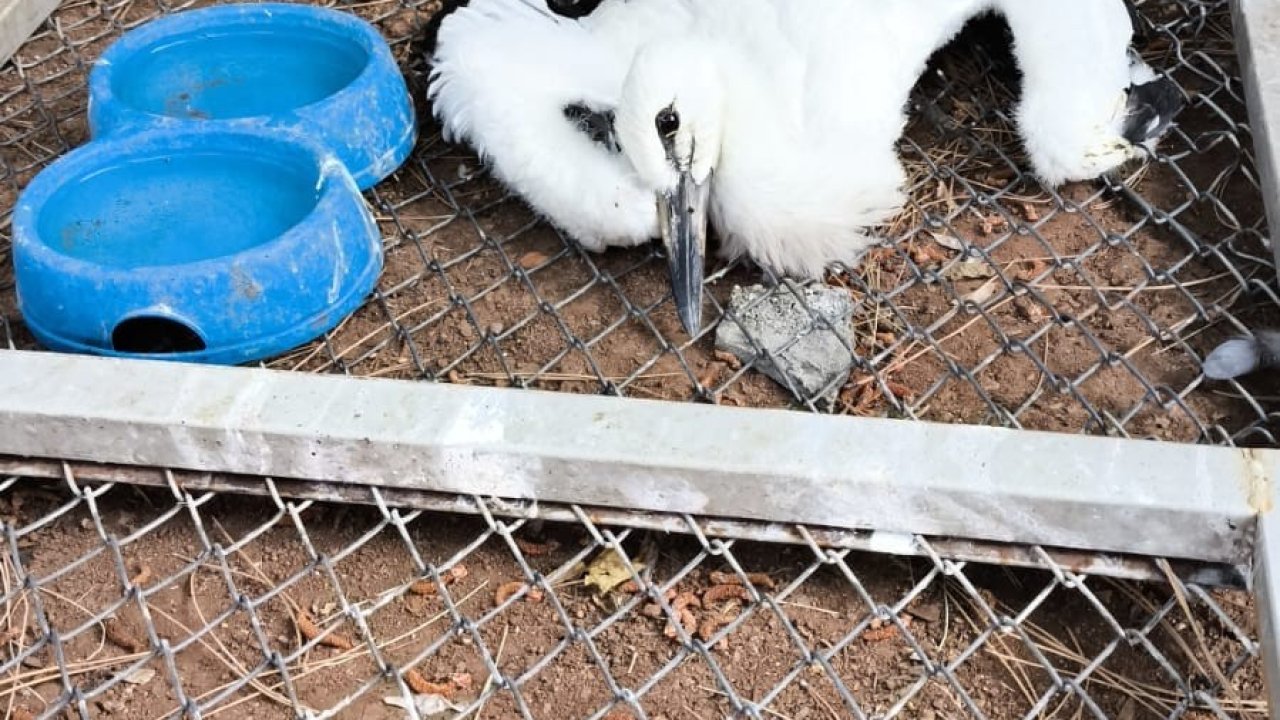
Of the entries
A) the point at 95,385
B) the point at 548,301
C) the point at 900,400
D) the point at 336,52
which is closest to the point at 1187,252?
the point at 900,400

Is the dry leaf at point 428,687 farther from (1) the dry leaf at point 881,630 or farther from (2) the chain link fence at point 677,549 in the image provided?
(1) the dry leaf at point 881,630

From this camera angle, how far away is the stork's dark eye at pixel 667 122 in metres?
2.33

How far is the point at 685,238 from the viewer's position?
2.36m

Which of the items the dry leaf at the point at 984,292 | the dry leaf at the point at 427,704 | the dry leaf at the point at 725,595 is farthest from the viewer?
the dry leaf at the point at 984,292

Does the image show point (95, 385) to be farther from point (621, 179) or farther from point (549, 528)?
point (621, 179)

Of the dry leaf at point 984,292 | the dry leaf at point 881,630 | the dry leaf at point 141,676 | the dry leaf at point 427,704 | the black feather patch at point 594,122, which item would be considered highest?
the black feather patch at point 594,122

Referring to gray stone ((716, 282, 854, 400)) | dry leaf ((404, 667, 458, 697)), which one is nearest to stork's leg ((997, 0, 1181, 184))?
gray stone ((716, 282, 854, 400))

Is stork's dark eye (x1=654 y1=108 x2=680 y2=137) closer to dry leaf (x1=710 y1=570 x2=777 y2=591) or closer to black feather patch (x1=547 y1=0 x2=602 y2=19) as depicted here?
black feather patch (x1=547 y1=0 x2=602 y2=19)

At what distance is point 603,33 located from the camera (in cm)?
270

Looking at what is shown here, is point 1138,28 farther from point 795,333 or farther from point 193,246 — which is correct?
point 193,246

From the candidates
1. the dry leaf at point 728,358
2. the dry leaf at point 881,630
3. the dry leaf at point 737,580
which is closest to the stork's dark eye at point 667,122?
the dry leaf at point 728,358

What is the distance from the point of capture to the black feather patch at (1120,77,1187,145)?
2.57 meters

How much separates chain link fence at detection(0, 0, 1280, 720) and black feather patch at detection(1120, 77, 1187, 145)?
0.07 meters

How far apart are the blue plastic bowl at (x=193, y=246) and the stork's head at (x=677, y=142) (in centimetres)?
45
